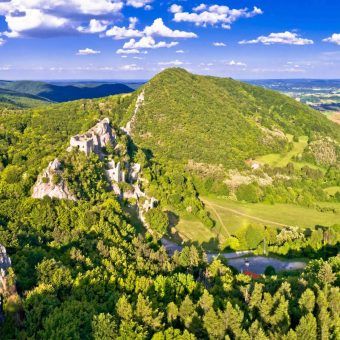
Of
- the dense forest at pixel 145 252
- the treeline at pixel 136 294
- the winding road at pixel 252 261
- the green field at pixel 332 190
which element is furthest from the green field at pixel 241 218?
the treeline at pixel 136 294

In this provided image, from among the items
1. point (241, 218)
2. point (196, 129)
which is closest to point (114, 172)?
point (241, 218)

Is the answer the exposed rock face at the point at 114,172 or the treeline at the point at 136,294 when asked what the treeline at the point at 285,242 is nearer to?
the treeline at the point at 136,294

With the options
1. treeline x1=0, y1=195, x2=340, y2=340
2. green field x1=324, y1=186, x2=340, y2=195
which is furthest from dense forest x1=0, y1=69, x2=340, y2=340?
green field x1=324, y1=186, x2=340, y2=195

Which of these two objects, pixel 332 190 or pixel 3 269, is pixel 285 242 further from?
pixel 332 190

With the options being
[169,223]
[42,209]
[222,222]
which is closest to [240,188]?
[222,222]

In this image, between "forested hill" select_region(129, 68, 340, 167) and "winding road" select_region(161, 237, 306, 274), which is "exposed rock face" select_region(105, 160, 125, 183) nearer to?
"winding road" select_region(161, 237, 306, 274)

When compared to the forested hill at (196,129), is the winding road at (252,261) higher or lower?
lower
